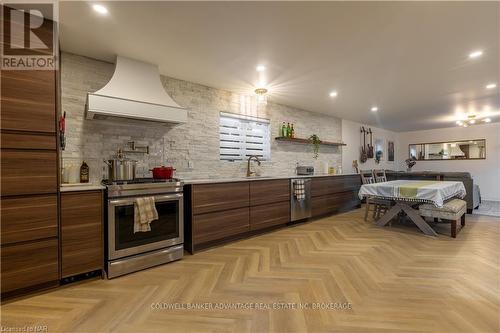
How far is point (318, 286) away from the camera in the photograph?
2.19 meters

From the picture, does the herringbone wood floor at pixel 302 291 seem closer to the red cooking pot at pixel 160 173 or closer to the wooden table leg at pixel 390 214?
the wooden table leg at pixel 390 214

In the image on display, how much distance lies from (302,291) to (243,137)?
2916mm

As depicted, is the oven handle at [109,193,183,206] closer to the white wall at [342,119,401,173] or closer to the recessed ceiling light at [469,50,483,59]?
the recessed ceiling light at [469,50,483,59]

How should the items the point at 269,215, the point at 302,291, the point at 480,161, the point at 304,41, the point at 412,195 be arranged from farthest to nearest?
1. the point at 480,161
2. the point at 269,215
3. the point at 412,195
4. the point at 304,41
5. the point at 302,291

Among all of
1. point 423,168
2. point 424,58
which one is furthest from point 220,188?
point 423,168

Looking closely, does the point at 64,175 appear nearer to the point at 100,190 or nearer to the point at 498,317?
the point at 100,190

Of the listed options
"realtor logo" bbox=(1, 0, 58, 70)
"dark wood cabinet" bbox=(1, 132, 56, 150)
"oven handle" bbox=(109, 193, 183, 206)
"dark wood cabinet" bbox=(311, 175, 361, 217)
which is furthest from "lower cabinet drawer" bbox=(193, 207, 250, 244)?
"realtor logo" bbox=(1, 0, 58, 70)

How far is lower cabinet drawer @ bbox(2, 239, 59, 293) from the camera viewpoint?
1.93m

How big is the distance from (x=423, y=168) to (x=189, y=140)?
8821 millimetres

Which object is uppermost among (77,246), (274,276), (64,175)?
(64,175)

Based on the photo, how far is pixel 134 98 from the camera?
2.72 m

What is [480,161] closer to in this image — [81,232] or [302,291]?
[302,291]

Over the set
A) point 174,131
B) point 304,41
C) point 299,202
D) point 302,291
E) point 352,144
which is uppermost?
point 304,41

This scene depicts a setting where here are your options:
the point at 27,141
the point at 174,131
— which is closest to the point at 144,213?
the point at 27,141
